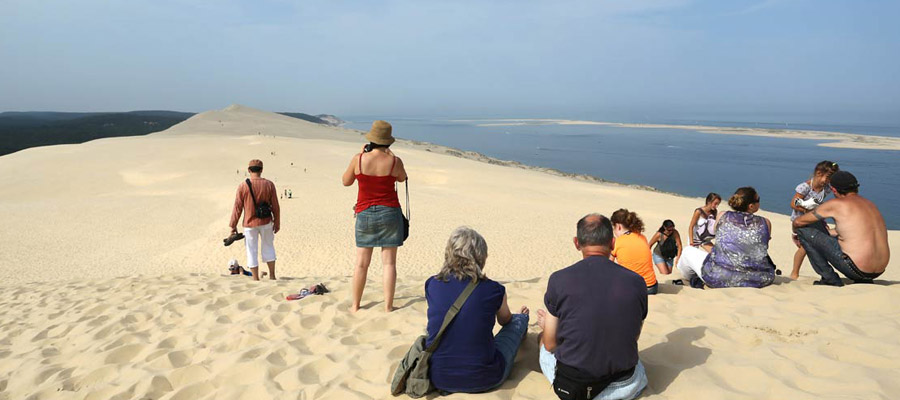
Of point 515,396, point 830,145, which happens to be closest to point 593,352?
point 515,396

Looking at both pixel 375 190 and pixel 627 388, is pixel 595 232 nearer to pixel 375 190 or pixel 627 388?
pixel 627 388

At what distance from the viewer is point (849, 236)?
17.7 feet

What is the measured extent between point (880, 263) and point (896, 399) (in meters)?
2.99

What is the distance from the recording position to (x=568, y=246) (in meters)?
12.4

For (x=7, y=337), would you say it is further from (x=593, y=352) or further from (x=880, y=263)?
(x=880, y=263)

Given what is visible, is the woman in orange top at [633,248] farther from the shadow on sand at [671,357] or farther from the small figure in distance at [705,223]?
the small figure in distance at [705,223]

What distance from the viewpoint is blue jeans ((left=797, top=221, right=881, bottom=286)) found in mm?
5480

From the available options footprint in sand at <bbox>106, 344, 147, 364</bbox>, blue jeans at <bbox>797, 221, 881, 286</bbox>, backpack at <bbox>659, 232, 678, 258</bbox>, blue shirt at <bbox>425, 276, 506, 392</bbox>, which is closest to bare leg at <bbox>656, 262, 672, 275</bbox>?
backpack at <bbox>659, 232, 678, 258</bbox>

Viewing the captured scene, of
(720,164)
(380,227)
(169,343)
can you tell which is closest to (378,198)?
(380,227)

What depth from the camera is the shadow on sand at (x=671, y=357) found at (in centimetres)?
353

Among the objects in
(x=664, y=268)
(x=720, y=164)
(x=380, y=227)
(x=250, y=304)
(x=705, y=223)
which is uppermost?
(x=380, y=227)

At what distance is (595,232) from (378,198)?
2477 millimetres

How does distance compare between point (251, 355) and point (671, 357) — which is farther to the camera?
point (251, 355)

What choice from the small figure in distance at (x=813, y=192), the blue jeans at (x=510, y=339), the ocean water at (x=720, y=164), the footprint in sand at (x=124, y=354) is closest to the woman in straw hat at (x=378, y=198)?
the blue jeans at (x=510, y=339)
